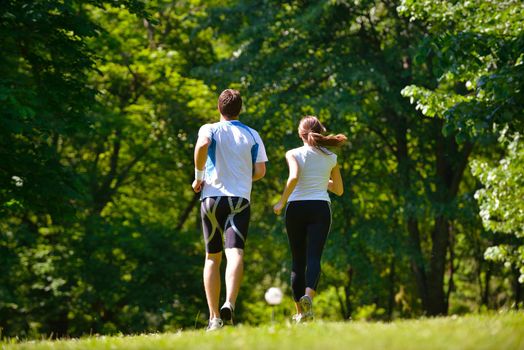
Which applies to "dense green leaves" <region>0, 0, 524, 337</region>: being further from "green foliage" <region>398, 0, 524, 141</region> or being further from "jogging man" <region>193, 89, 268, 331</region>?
"jogging man" <region>193, 89, 268, 331</region>

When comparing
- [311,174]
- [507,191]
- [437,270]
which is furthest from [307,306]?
[437,270]

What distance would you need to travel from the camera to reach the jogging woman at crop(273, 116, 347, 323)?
744 centimetres

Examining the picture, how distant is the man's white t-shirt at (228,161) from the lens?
6.64m

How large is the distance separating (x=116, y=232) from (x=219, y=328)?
15786mm

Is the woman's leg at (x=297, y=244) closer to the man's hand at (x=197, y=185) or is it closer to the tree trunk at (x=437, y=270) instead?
the man's hand at (x=197, y=185)

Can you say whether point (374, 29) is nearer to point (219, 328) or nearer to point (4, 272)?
point (4, 272)

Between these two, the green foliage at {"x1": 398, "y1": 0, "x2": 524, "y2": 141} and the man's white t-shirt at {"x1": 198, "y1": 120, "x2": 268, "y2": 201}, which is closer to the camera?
the man's white t-shirt at {"x1": 198, "y1": 120, "x2": 268, "y2": 201}

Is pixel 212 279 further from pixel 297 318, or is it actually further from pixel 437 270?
pixel 437 270

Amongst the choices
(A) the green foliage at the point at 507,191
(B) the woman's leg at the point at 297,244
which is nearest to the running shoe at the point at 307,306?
(B) the woman's leg at the point at 297,244

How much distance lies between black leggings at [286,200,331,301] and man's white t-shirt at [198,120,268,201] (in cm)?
89

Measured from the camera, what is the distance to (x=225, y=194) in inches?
260

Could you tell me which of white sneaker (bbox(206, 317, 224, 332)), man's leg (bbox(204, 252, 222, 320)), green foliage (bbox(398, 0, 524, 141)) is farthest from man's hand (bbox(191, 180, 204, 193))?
green foliage (bbox(398, 0, 524, 141))

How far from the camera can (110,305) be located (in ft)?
70.1

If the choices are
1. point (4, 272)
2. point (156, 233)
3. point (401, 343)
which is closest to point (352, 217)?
point (156, 233)
